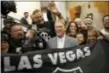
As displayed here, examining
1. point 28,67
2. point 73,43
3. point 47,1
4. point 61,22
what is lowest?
point 28,67

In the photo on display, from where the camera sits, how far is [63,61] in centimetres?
208

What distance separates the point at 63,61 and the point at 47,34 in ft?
0.81

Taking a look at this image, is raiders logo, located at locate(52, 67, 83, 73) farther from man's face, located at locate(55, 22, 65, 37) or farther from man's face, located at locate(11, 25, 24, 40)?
man's face, located at locate(11, 25, 24, 40)

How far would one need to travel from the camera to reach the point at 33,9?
205cm

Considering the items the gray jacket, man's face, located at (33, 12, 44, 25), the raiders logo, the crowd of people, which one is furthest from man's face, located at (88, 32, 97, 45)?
man's face, located at (33, 12, 44, 25)

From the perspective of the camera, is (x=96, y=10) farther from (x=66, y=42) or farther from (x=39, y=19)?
(x=39, y=19)

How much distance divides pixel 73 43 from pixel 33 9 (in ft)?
1.36

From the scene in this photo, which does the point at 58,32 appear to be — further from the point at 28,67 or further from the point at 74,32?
the point at 28,67

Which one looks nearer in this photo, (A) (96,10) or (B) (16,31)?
(B) (16,31)

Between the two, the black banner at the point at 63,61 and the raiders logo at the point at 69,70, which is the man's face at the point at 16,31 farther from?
the raiders logo at the point at 69,70

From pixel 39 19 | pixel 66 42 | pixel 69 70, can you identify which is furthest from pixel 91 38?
pixel 39 19

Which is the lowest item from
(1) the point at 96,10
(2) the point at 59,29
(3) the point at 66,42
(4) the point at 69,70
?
(4) the point at 69,70

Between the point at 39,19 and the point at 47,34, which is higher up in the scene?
the point at 39,19

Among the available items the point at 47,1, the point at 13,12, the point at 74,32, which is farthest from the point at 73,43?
the point at 13,12
